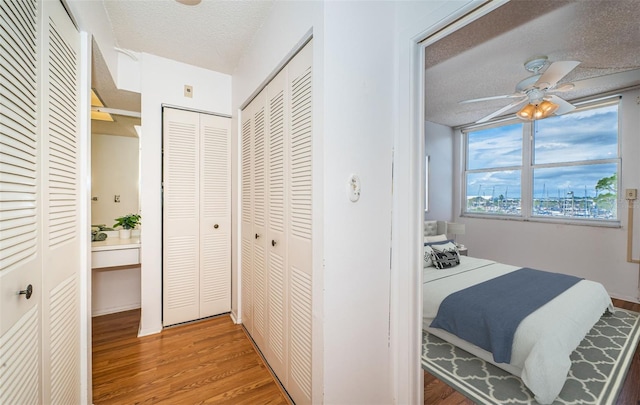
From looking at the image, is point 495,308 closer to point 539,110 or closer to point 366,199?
point 366,199

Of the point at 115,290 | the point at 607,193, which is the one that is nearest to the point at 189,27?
the point at 115,290

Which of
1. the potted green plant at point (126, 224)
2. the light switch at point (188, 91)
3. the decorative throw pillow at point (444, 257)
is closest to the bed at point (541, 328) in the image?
the decorative throw pillow at point (444, 257)

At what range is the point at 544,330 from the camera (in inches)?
68.6

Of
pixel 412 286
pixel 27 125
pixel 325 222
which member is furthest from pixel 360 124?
pixel 27 125

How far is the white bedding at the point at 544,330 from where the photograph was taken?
5.29 feet

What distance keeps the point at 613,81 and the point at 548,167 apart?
4.12ft

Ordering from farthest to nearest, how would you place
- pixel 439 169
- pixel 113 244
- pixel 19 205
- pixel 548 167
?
pixel 439 169
pixel 548 167
pixel 113 244
pixel 19 205

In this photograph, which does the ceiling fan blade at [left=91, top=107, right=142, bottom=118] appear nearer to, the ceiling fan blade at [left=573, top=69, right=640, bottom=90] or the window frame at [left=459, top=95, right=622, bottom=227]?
the ceiling fan blade at [left=573, top=69, right=640, bottom=90]

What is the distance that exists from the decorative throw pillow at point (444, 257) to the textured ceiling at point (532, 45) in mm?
1959

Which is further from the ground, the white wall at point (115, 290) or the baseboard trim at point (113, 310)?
the white wall at point (115, 290)

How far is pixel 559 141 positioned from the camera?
3840 millimetres

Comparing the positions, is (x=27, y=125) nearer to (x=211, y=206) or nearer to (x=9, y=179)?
(x=9, y=179)

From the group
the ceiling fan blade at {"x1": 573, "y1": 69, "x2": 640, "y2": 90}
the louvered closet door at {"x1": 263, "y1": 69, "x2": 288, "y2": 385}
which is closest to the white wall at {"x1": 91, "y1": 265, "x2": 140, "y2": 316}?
the louvered closet door at {"x1": 263, "y1": 69, "x2": 288, "y2": 385}

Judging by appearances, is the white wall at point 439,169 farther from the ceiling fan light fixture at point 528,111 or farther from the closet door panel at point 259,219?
the closet door panel at point 259,219
